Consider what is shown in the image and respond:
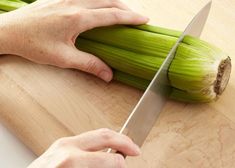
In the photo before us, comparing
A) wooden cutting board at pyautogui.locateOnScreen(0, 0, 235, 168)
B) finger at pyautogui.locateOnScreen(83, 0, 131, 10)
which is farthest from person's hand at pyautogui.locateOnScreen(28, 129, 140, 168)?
finger at pyautogui.locateOnScreen(83, 0, 131, 10)

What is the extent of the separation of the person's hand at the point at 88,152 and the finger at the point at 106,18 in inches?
19.0

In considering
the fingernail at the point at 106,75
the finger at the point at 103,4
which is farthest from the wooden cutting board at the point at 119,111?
the finger at the point at 103,4

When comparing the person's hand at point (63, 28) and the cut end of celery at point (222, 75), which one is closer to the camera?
the cut end of celery at point (222, 75)

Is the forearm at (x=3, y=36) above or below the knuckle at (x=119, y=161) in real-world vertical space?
above

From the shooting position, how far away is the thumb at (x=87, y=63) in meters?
1.42

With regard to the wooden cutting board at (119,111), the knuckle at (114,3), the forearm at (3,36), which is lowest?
the wooden cutting board at (119,111)

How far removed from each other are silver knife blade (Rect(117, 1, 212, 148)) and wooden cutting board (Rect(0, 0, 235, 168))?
0.04m

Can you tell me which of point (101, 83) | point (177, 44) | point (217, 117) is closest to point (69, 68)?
point (101, 83)

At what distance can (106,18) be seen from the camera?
141 centimetres

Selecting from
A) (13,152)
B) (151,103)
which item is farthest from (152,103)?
(13,152)

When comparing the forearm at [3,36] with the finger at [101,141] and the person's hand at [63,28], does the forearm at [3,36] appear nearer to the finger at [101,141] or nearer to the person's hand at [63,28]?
the person's hand at [63,28]

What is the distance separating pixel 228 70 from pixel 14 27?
75 cm

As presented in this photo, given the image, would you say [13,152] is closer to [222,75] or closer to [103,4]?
[103,4]

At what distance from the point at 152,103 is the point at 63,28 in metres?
0.40
